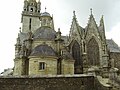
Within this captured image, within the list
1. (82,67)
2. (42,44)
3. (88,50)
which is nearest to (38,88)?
(42,44)

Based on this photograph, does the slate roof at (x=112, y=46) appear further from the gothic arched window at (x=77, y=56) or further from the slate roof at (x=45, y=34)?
the slate roof at (x=45, y=34)

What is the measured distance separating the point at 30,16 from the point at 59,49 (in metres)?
25.8

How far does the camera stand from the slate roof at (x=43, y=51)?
29.0 metres

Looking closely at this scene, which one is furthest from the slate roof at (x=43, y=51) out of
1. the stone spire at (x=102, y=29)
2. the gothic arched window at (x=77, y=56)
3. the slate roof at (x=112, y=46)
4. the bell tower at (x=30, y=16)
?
the bell tower at (x=30, y=16)

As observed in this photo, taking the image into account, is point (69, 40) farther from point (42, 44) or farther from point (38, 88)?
point (38, 88)

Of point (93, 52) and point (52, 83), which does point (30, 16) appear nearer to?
point (93, 52)

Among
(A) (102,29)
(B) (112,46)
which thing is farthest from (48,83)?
(B) (112,46)

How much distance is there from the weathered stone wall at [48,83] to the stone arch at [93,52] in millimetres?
19585

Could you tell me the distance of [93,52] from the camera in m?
39.9

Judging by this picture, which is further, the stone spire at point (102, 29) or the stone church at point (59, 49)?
the stone spire at point (102, 29)

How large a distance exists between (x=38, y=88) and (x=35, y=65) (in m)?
9.00

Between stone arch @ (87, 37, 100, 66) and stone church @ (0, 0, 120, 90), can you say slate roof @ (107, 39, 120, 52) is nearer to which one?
stone church @ (0, 0, 120, 90)

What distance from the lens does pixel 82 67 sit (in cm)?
3762

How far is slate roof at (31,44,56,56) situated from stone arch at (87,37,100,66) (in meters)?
11.4
